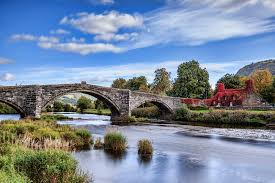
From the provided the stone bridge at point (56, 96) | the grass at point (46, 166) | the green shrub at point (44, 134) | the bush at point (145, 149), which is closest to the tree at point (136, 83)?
the stone bridge at point (56, 96)

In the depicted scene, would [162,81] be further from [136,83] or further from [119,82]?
[119,82]

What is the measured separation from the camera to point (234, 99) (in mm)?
99438

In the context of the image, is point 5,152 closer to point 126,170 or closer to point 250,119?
point 126,170

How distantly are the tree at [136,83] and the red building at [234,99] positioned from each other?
132 feet

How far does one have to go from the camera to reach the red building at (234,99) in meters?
96.9

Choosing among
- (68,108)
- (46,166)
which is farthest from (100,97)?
(68,108)

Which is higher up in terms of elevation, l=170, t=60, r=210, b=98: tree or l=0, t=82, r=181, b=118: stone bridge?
l=170, t=60, r=210, b=98: tree

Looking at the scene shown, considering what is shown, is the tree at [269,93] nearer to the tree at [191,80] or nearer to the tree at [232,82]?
the tree at [191,80]

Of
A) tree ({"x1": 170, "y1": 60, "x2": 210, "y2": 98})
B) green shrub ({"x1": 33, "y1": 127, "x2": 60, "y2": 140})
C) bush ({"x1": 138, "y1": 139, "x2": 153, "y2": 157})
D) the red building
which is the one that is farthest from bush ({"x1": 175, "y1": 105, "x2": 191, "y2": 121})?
green shrub ({"x1": 33, "y1": 127, "x2": 60, "y2": 140})

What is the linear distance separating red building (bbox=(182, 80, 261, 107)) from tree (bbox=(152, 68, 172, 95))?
30977 millimetres

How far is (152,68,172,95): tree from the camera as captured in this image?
434 feet

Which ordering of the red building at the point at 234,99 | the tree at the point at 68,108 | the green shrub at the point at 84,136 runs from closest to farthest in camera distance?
1. the green shrub at the point at 84,136
2. the red building at the point at 234,99
3. the tree at the point at 68,108

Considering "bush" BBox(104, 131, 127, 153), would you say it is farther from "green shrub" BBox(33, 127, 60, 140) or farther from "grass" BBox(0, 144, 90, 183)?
"grass" BBox(0, 144, 90, 183)

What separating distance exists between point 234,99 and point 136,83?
1896 inches
